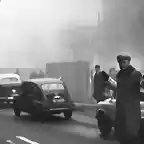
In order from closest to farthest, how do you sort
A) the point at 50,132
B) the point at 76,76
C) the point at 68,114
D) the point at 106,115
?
the point at 106,115 < the point at 50,132 < the point at 68,114 < the point at 76,76

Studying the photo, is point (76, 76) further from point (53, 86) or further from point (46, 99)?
point (46, 99)

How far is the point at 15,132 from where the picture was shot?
26.8ft

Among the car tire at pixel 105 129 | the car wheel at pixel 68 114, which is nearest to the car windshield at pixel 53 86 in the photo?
the car wheel at pixel 68 114

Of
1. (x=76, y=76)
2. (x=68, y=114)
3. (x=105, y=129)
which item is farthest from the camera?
(x=76, y=76)

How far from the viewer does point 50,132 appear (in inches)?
315

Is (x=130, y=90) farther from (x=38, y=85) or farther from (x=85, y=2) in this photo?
(x=85, y=2)

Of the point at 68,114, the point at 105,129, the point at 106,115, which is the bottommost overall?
the point at 68,114

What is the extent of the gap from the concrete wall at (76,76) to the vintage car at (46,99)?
4326 millimetres

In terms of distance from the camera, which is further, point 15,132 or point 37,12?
point 37,12

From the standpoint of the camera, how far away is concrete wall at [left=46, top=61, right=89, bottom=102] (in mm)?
15273

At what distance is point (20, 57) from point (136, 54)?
308 inches

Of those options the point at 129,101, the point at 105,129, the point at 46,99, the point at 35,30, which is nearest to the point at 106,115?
the point at 105,129

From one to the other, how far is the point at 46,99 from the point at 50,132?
2.08 metres

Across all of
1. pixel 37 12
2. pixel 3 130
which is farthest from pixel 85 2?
pixel 3 130
